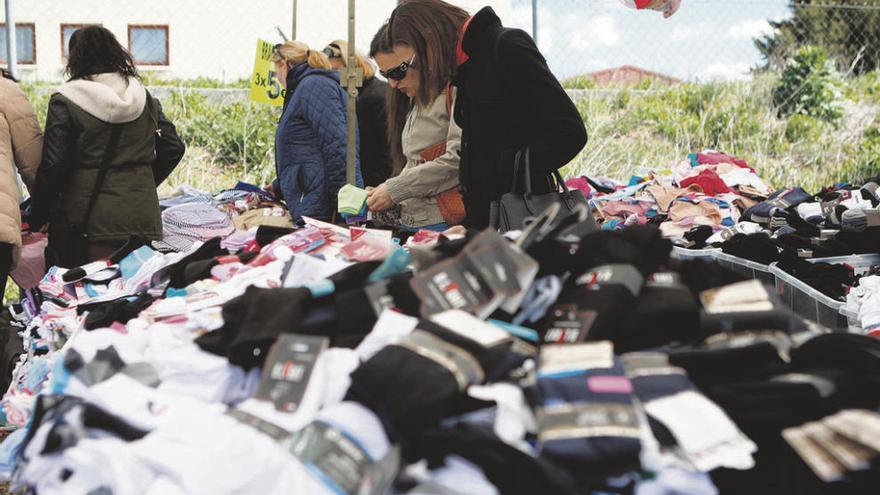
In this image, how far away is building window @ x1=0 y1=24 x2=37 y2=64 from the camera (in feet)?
36.8

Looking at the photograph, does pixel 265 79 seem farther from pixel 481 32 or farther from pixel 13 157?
pixel 481 32

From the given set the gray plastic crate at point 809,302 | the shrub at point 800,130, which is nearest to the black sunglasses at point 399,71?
the gray plastic crate at point 809,302

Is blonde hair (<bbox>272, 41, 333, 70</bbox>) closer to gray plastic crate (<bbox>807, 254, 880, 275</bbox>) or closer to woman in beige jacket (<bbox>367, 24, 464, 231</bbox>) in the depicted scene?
woman in beige jacket (<bbox>367, 24, 464, 231</bbox>)

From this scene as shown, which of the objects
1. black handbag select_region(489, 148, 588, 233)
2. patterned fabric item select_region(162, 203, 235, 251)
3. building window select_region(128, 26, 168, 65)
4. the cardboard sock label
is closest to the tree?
building window select_region(128, 26, 168, 65)

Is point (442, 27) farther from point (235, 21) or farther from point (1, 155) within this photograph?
point (235, 21)

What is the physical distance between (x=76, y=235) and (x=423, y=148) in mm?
1720

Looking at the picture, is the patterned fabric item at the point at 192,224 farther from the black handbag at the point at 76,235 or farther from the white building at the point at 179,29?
the white building at the point at 179,29

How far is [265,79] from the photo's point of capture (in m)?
5.09

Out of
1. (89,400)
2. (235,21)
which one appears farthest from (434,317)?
(235,21)

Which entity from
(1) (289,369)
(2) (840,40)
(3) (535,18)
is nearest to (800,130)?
(2) (840,40)

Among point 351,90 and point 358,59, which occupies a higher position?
point 358,59

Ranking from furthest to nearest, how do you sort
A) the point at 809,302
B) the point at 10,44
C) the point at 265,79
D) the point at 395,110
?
the point at 10,44 < the point at 265,79 < the point at 395,110 < the point at 809,302

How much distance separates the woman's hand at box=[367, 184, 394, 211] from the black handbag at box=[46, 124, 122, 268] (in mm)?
1409

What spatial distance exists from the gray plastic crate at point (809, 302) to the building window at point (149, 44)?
11.0 m
